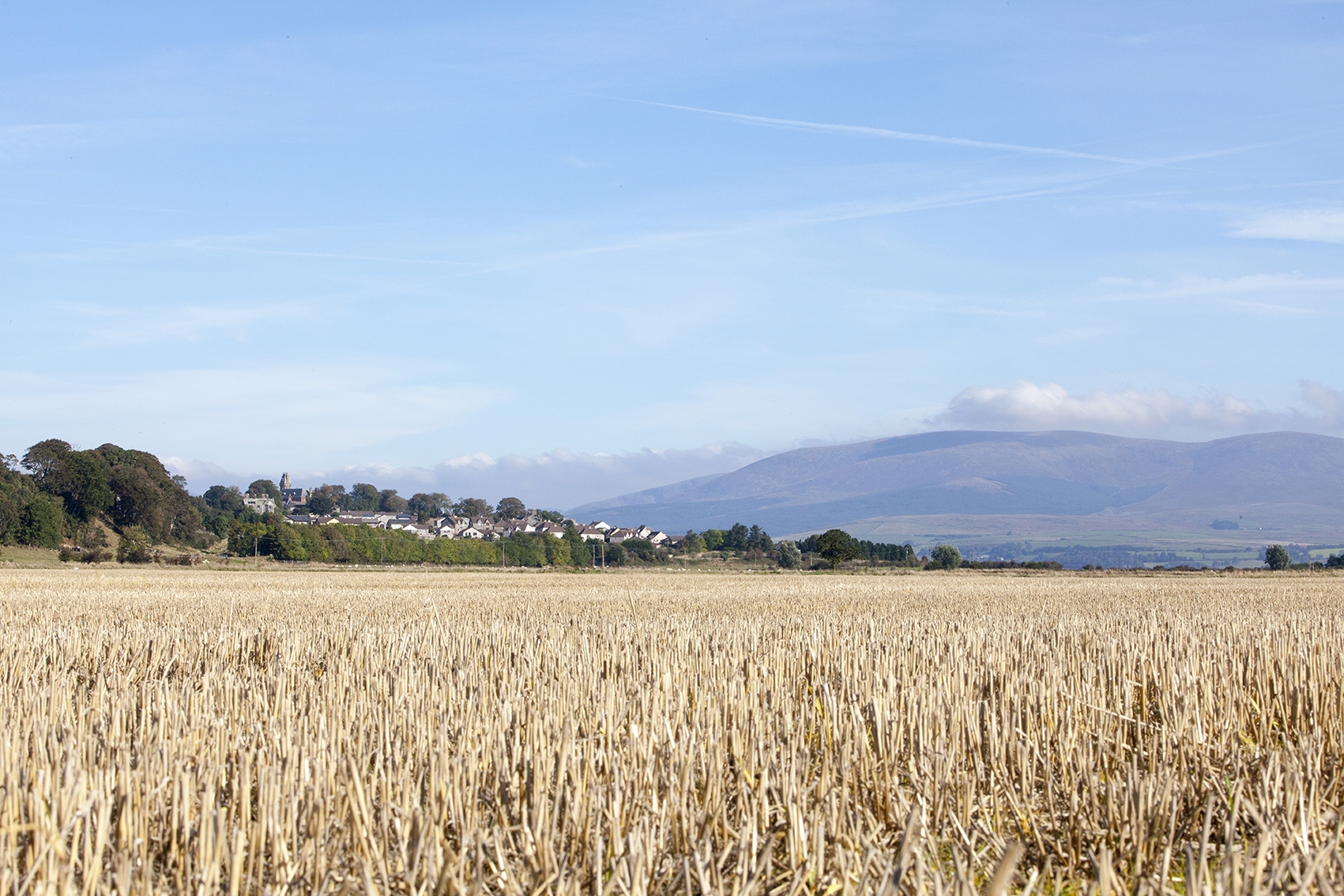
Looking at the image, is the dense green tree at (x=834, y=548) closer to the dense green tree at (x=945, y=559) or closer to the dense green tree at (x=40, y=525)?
the dense green tree at (x=945, y=559)

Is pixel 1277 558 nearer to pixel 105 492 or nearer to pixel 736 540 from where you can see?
pixel 736 540

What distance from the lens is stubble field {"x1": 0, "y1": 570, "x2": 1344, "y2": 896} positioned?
3.85 meters

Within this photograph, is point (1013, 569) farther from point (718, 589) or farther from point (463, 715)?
point (463, 715)

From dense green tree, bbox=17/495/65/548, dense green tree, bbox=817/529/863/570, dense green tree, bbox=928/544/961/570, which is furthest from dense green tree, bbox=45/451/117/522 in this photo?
dense green tree, bbox=928/544/961/570

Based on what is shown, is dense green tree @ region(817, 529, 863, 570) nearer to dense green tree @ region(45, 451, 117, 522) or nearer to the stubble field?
dense green tree @ region(45, 451, 117, 522)

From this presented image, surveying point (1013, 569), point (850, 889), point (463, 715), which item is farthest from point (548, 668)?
point (1013, 569)

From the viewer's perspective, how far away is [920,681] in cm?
698

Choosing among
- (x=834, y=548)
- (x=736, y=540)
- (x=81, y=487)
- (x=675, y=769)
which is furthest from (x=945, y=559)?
(x=675, y=769)

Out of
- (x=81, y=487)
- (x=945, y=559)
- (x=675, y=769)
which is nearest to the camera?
(x=675, y=769)

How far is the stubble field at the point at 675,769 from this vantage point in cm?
385

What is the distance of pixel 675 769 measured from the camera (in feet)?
16.5

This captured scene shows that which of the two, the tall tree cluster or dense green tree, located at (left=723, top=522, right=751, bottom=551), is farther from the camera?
dense green tree, located at (left=723, top=522, right=751, bottom=551)

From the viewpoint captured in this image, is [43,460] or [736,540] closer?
[43,460]

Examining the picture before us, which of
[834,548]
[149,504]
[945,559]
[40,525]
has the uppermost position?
[149,504]
